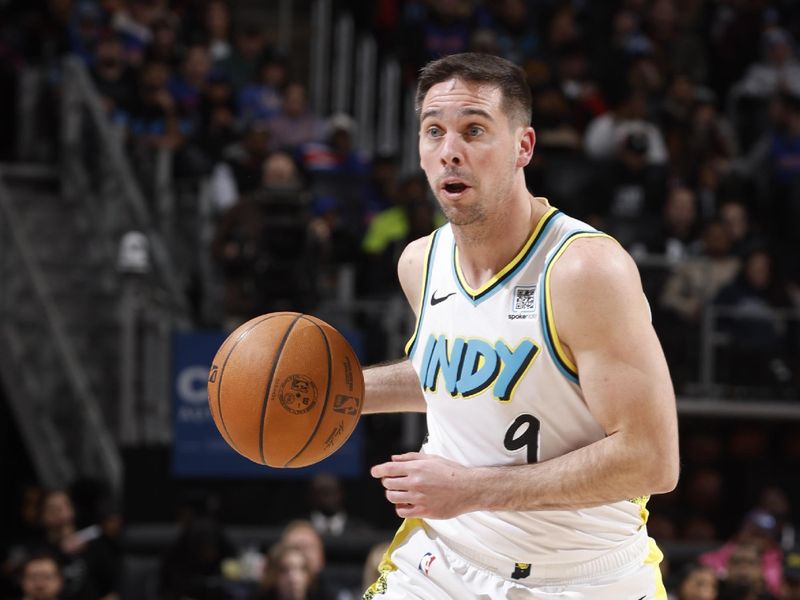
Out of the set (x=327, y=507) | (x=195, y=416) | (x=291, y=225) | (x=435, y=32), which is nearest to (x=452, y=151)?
(x=327, y=507)

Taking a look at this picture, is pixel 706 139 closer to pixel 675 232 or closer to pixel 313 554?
pixel 675 232

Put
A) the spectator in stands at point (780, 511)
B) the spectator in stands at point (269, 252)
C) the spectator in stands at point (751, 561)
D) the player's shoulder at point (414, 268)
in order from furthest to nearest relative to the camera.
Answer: the spectator in stands at point (780, 511) < the spectator in stands at point (269, 252) < the spectator in stands at point (751, 561) < the player's shoulder at point (414, 268)

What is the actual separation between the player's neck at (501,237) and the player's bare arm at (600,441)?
0.37 meters

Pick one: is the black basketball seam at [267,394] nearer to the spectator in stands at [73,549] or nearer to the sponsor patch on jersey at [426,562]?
the sponsor patch on jersey at [426,562]

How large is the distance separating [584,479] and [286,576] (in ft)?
16.1

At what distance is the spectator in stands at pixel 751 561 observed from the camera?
879cm

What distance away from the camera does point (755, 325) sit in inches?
437

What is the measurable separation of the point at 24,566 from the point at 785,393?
20.4 feet

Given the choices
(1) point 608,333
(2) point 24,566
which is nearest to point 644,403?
(1) point 608,333

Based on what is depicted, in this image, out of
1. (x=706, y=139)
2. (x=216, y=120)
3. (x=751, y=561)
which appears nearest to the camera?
(x=751, y=561)

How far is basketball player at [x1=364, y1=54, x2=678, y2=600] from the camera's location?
374cm

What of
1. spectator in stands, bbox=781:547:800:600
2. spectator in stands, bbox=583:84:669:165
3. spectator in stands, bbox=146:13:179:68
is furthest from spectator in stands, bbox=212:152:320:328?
spectator in stands, bbox=781:547:800:600

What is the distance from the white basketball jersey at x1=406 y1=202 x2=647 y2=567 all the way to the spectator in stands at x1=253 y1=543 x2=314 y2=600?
428 cm

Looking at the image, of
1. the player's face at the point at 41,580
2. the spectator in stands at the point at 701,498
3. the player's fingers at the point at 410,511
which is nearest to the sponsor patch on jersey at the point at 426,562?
the player's fingers at the point at 410,511
